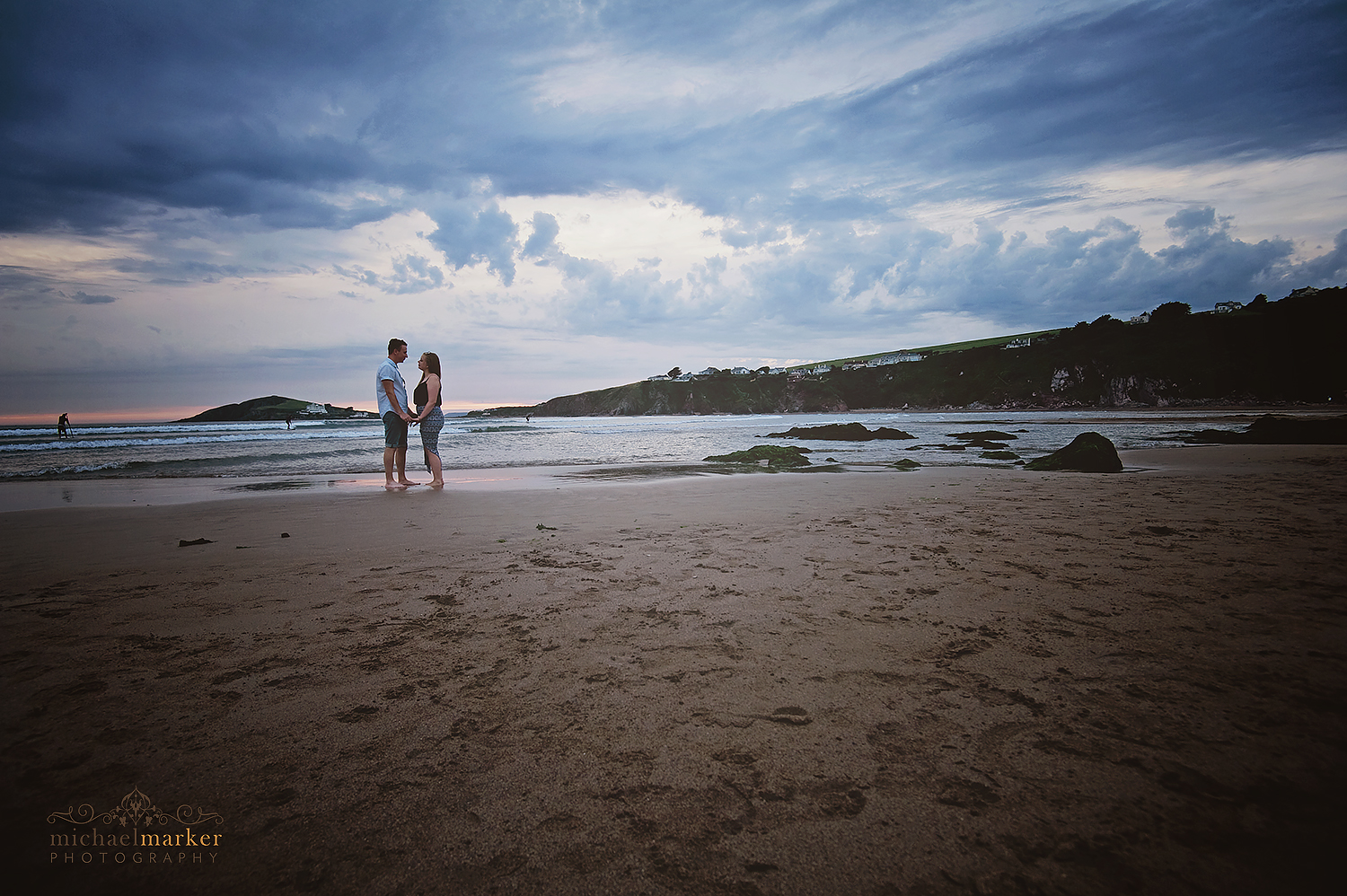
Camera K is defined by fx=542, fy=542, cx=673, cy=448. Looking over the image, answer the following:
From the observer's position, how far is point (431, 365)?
33.9 feet

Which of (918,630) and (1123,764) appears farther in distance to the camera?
(918,630)

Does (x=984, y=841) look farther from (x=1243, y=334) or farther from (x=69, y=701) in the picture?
(x=1243, y=334)

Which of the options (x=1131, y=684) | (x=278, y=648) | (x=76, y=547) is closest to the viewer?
(x=1131, y=684)

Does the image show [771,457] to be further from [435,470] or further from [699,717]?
[699,717]

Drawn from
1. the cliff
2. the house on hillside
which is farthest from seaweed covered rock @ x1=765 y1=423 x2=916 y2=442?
the house on hillside

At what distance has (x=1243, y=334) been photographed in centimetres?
6906

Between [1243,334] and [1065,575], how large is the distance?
317ft

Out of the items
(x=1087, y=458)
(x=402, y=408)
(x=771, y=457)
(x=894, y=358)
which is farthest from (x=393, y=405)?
(x=894, y=358)

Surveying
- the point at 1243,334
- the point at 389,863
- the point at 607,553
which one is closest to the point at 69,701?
the point at 389,863

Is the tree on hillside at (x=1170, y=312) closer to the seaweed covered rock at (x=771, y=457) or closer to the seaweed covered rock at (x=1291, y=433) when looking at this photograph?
the seaweed covered rock at (x=1291, y=433)

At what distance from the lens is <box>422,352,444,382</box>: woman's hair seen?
10.0 metres

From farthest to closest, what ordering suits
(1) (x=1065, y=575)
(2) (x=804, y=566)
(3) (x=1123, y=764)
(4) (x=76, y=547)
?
(4) (x=76, y=547) < (2) (x=804, y=566) < (1) (x=1065, y=575) < (3) (x=1123, y=764)

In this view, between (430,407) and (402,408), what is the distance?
20.3 inches

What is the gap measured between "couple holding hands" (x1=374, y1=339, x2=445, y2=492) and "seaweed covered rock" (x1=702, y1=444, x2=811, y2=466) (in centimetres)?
778
